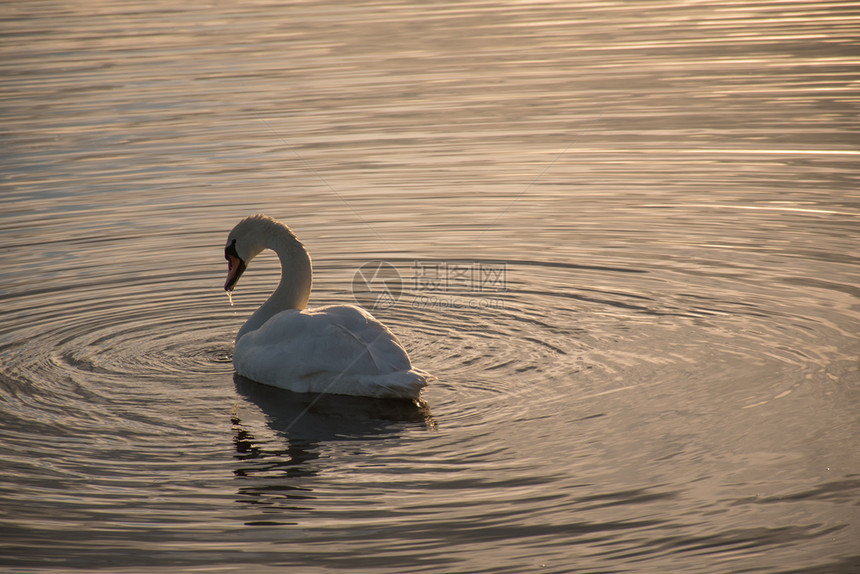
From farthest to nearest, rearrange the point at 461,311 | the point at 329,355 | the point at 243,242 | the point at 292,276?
1. the point at 461,311
2. the point at 243,242
3. the point at 292,276
4. the point at 329,355

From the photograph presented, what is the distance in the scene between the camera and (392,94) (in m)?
22.5

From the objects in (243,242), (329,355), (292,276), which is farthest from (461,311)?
(329,355)

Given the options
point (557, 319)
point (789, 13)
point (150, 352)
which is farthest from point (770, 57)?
point (150, 352)

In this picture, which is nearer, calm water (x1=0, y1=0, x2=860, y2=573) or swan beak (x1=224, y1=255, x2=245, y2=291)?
calm water (x1=0, y1=0, x2=860, y2=573)

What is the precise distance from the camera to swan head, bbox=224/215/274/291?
36.2 ft

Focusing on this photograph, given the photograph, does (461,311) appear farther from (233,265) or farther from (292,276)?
(233,265)

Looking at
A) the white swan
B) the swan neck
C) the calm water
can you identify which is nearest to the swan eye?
the swan neck

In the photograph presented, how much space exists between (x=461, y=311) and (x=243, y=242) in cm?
225

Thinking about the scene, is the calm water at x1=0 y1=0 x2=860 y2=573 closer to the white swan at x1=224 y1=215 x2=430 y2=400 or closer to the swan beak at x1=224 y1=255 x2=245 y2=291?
the white swan at x1=224 y1=215 x2=430 y2=400

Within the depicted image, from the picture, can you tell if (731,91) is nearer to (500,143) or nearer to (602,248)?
(500,143)

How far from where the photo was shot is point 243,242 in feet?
36.4

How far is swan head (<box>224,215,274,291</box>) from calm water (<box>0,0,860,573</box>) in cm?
65

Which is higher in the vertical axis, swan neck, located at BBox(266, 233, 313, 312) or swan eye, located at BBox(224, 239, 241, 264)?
swan eye, located at BBox(224, 239, 241, 264)

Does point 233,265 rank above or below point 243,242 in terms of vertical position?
below
